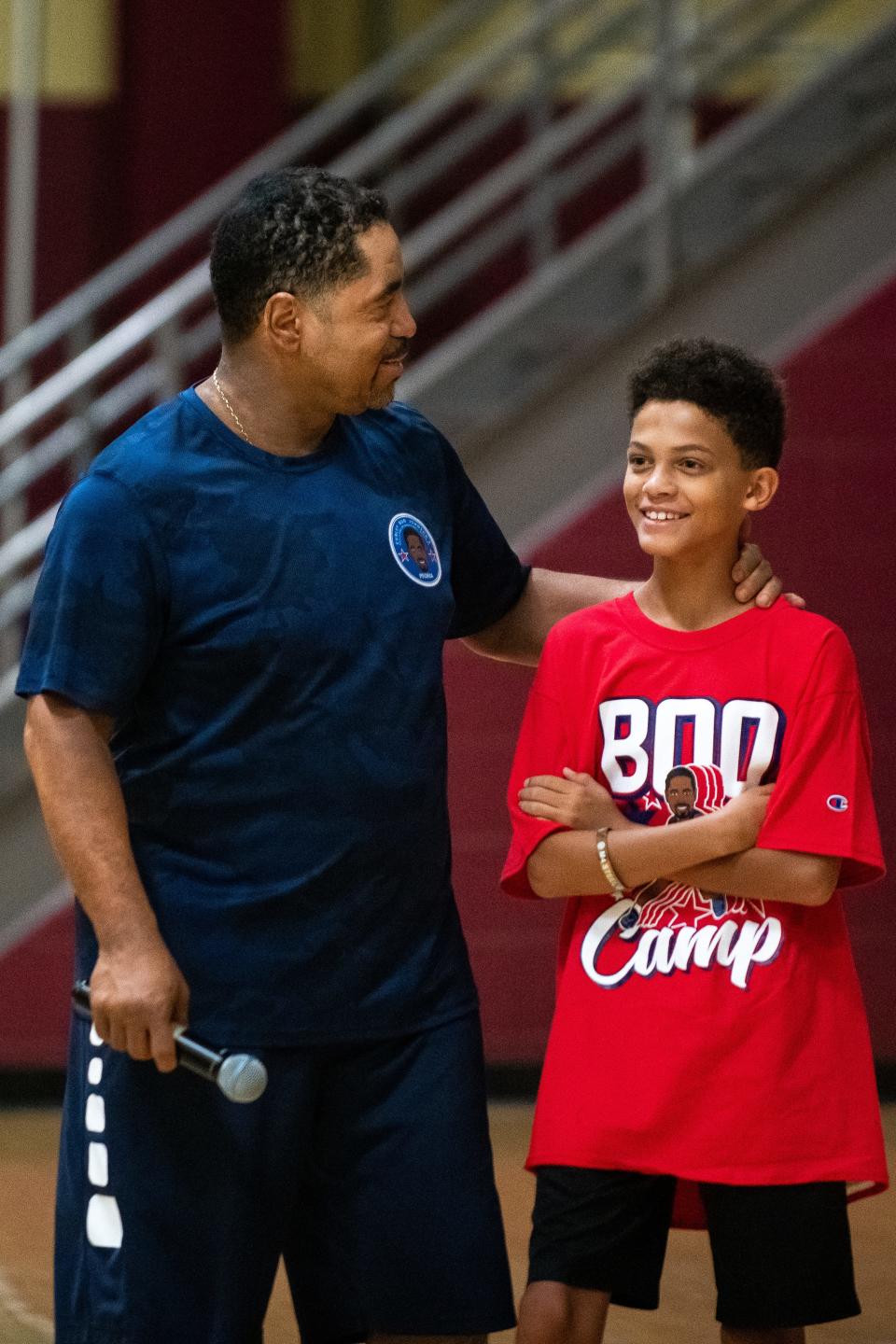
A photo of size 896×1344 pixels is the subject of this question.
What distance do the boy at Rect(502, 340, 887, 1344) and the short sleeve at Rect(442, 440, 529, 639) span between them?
0.65ft

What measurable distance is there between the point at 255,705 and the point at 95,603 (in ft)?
0.71

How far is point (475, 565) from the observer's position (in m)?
2.66

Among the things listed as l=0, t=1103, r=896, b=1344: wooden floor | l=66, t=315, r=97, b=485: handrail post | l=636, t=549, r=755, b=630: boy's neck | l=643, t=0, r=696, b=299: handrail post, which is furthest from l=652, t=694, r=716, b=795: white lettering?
l=66, t=315, r=97, b=485: handrail post

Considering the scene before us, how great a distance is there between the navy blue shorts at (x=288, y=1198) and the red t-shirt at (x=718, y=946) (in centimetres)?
17

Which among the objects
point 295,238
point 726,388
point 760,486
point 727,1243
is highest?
point 295,238

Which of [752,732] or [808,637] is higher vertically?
[808,637]

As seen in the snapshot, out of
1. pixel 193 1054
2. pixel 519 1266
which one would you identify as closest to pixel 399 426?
pixel 193 1054

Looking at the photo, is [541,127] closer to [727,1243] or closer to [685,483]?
[685,483]

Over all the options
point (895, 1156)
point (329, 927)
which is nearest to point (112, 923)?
point (329, 927)

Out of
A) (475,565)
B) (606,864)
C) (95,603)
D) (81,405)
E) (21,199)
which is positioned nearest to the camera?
(95,603)

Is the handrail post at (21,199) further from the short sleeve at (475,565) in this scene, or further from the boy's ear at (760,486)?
the boy's ear at (760,486)

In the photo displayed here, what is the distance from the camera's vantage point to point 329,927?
2305mm

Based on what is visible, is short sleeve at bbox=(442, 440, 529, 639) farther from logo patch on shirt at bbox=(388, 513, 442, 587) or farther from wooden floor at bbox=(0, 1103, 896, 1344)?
wooden floor at bbox=(0, 1103, 896, 1344)

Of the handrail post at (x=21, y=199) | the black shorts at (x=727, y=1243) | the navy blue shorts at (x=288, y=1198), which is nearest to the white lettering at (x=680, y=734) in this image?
the navy blue shorts at (x=288, y=1198)
